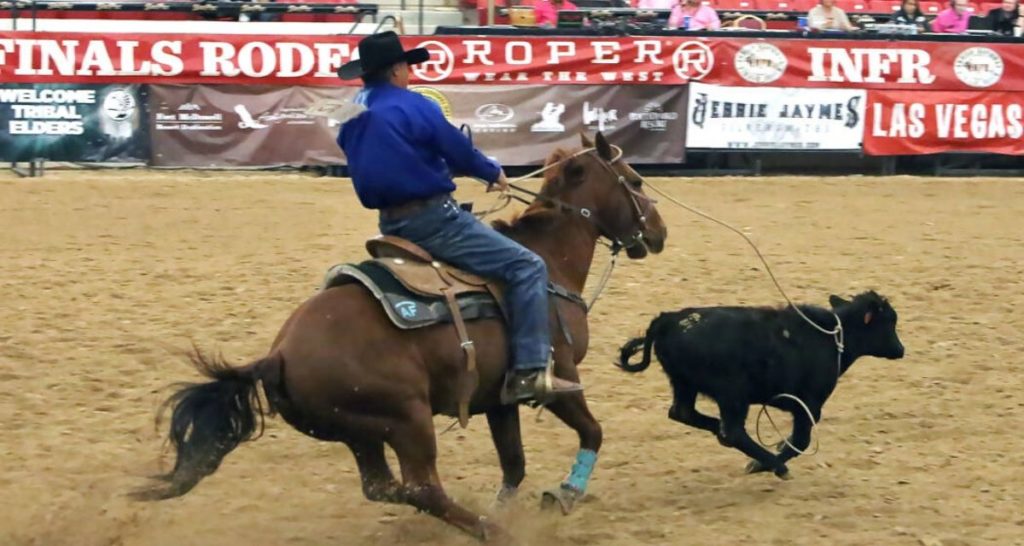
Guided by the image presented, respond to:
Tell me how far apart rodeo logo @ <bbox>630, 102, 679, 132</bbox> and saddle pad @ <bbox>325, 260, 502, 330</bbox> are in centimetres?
1027

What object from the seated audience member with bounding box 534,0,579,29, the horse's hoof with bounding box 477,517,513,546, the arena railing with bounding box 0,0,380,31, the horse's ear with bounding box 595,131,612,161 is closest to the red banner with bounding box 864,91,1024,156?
the seated audience member with bounding box 534,0,579,29

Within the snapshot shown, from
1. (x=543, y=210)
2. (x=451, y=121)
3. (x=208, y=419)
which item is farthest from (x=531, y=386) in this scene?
(x=451, y=121)

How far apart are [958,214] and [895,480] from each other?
7134 millimetres

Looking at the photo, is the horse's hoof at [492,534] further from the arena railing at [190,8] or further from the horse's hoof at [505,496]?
the arena railing at [190,8]

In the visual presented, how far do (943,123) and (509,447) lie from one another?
37.4 ft

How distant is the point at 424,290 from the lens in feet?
18.1

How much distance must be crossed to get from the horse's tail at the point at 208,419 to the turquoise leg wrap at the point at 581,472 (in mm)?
1475

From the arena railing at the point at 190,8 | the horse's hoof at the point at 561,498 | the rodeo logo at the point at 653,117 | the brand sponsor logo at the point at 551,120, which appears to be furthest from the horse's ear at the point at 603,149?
the arena railing at the point at 190,8

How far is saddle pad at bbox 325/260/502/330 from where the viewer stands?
212 inches

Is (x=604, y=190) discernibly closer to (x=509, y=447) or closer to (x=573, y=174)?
(x=573, y=174)

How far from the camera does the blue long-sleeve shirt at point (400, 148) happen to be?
5.50 metres

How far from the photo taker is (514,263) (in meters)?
5.80

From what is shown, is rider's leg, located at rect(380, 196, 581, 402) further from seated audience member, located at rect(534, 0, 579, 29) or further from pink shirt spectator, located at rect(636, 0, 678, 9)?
pink shirt spectator, located at rect(636, 0, 678, 9)

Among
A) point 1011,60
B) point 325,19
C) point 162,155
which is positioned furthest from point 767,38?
point 162,155
